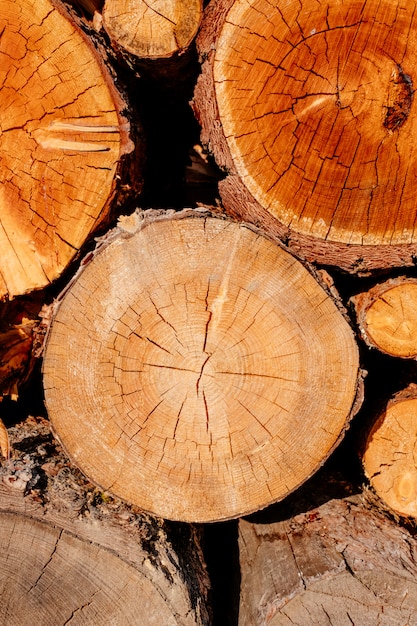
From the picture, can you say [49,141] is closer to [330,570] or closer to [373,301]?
[373,301]

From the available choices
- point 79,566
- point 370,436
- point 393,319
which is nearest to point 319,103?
point 393,319

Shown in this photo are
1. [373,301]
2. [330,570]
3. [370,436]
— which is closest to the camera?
[330,570]

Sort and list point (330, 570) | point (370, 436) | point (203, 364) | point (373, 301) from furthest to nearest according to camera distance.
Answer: point (370, 436) < point (373, 301) < point (330, 570) < point (203, 364)

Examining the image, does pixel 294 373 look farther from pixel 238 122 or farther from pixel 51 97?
pixel 51 97

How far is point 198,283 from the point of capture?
1.71 m

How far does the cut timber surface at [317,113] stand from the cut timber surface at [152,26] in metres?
0.06

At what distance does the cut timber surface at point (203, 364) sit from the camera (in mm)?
1699

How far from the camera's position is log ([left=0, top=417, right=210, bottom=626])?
1.72 m

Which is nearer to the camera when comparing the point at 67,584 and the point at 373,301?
the point at 67,584

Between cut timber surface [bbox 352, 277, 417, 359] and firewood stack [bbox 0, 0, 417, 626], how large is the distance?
2cm

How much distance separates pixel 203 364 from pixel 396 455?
870mm

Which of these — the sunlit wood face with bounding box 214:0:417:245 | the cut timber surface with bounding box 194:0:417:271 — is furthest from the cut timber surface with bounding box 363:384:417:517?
the sunlit wood face with bounding box 214:0:417:245

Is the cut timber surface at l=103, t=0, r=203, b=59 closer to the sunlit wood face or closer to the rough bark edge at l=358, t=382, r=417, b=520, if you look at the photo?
the sunlit wood face

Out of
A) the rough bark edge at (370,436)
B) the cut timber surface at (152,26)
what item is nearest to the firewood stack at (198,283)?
the cut timber surface at (152,26)
